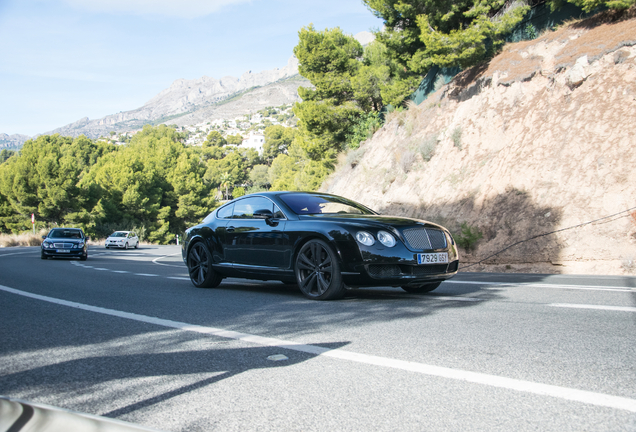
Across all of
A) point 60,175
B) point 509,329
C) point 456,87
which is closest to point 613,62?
point 456,87

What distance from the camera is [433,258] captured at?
694 centimetres

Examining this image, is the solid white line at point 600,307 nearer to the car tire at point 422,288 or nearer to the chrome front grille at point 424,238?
the chrome front grille at point 424,238

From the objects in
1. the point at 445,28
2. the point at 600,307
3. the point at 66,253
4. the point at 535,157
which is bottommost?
the point at 600,307

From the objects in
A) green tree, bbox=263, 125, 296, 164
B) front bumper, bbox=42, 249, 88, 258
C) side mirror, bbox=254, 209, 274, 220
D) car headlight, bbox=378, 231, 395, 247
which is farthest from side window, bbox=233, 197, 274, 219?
green tree, bbox=263, 125, 296, 164

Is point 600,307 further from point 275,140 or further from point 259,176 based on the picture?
point 275,140

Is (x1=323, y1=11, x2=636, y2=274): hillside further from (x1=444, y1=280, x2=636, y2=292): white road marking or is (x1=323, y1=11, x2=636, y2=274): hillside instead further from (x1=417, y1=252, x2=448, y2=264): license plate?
(x1=417, y1=252, x2=448, y2=264): license plate

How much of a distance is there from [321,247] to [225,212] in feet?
8.61

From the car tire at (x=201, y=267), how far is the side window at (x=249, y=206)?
888mm

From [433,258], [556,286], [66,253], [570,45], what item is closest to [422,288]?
[433,258]

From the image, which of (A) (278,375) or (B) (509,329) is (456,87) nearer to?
(B) (509,329)

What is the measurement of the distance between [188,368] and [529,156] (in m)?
16.4

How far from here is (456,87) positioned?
23562mm

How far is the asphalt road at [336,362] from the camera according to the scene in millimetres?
2809

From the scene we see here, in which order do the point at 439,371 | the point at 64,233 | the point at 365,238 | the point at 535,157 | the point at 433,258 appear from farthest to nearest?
the point at 64,233
the point at 535,157
the point at 433,258
the point at 365,238
the point at 439,371
